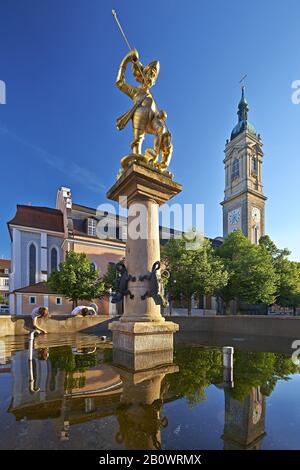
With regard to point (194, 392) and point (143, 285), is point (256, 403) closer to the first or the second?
point (194, 392)

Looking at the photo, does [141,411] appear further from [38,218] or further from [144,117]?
[38,218]

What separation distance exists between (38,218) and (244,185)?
1865 inches

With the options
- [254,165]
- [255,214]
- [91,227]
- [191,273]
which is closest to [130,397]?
[191,273]

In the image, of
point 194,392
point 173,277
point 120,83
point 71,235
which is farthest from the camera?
point 71,235

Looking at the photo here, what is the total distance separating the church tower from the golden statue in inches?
2171

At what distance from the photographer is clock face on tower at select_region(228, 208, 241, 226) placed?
63781 millimetres

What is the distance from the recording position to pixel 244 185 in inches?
2512

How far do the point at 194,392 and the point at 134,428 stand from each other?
188 cm

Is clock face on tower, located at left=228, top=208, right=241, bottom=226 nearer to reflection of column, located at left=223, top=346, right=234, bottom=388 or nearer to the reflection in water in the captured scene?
the reflection in water

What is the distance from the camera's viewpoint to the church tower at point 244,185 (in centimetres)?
6216

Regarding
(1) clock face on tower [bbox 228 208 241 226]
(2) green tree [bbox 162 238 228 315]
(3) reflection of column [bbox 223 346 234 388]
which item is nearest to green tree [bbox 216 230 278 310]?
(2) green tree [bbox 162 238 228 315]
